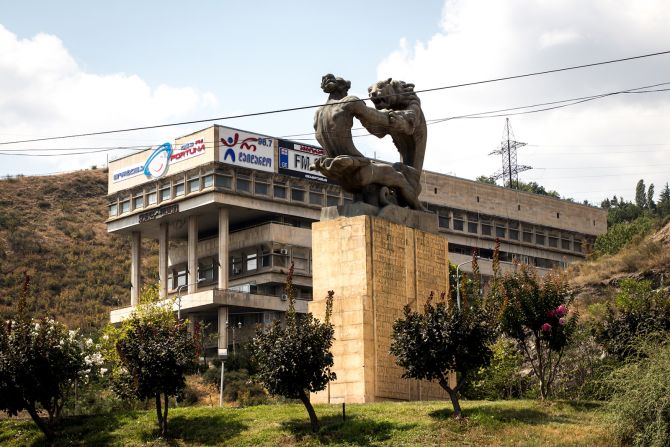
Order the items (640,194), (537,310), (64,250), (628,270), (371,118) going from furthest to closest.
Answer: (640,194) < (64,250) < (628,270) < (371,118) < (537,310)

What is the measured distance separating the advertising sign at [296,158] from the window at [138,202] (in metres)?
9.67

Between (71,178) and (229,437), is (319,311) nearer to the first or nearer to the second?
(229,437)

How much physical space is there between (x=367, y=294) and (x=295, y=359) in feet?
14.2

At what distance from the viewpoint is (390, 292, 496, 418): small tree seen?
26.6m

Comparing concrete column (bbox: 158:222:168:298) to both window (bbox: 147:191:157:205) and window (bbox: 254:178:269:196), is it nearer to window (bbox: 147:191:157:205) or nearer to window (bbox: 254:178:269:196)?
window (bbox: 147:191:157:205)

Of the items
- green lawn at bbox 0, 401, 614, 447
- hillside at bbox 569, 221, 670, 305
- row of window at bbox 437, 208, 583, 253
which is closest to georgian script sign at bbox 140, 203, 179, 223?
row of window at bbox 437, 208, 583, 253

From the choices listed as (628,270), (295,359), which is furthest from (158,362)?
(628,270)

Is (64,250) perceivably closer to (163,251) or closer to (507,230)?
(163,251)

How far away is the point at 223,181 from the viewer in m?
66.3

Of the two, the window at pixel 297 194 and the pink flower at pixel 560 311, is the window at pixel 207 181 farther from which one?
the pink flower at pixel 560 311

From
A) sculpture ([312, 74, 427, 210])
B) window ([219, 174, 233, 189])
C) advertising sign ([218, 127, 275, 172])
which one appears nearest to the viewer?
sculpture ([312, 74, 427, 210])

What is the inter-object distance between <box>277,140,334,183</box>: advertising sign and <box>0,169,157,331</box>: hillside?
21130 mm

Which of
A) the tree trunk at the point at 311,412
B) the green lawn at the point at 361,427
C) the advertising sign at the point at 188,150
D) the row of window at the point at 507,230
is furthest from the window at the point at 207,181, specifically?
the tree trunk at the point at 311,412

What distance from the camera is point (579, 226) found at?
293 feet
